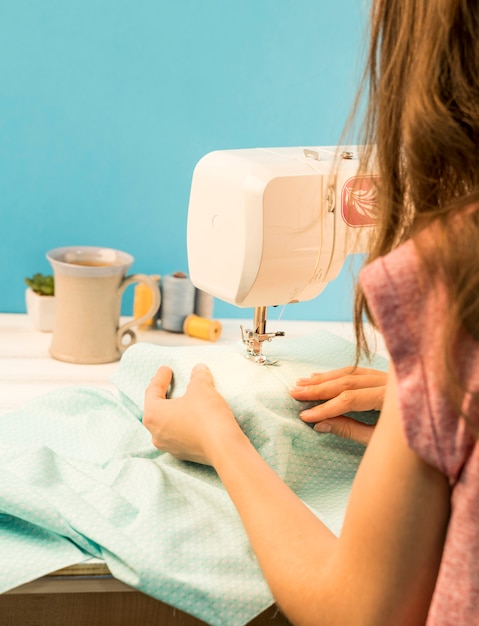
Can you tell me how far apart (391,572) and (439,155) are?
0.33m

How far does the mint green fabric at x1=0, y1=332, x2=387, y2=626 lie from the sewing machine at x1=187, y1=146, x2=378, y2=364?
11 cm

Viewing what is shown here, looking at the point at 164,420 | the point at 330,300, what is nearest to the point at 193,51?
the point at 330,300

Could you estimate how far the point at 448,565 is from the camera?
726mm

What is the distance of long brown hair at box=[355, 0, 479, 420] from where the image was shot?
66 centimetres

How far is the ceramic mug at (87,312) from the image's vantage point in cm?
181

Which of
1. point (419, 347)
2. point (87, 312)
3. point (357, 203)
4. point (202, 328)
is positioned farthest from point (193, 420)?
point (202, 328)

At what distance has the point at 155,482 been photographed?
3.75ft

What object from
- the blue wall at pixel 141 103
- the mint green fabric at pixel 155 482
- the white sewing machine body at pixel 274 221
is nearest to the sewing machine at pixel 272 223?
the white sewing machine body at pixel 274 221

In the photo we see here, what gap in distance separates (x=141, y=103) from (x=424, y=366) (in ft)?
5.46

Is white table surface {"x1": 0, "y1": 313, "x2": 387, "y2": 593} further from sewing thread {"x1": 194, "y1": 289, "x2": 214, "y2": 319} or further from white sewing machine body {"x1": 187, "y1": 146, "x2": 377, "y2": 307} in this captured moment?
white sewing machine body {"x1": 187, "y1": 146, "x2": 377, "y2": 307}

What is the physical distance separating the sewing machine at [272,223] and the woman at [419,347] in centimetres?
36

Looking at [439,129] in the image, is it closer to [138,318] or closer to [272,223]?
[272,223]

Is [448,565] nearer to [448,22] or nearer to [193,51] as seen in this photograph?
[448,22]

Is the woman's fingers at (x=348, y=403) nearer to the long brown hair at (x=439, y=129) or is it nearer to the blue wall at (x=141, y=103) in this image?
the long brown hair at (x=439, y=129)
